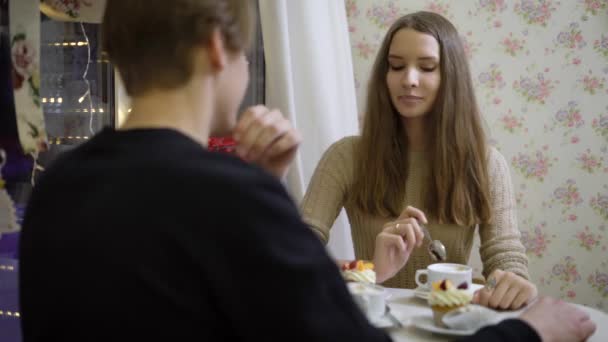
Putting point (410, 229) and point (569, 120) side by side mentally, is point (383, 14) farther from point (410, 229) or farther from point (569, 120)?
point (410, 229)

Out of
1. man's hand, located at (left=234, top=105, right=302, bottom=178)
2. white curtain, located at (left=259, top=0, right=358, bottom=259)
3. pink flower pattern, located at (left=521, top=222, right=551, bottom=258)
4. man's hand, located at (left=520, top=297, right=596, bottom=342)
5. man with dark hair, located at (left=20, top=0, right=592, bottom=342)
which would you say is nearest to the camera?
man with dark hair, located at (left=20, top=0, right=592, bottom=342)

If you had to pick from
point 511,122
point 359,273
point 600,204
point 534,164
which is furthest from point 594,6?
point 359,273

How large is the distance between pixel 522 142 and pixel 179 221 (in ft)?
6.79

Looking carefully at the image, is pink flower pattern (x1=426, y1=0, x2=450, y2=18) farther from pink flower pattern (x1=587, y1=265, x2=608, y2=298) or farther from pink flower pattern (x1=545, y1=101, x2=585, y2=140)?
pink flower pattern (x1=587, y1=265, x2=608, y2=298)

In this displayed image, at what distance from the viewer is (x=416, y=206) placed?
173cm

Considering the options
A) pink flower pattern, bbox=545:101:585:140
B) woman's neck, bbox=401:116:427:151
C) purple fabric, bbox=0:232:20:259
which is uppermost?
pink flower pattern, bbox=545:101:585:140

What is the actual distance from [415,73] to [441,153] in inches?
10.0

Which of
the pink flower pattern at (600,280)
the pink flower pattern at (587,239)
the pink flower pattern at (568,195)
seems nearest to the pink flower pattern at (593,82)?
the pink flower pattern at (568,195)

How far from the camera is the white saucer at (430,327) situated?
92 centimetres

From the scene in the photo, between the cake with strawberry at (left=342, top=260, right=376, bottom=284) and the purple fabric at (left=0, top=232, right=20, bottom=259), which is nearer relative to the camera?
the cake with strawberry at (left=342, top=260, right=376, bottom=284)

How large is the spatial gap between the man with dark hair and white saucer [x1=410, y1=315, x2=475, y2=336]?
0.35 m

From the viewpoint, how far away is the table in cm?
93

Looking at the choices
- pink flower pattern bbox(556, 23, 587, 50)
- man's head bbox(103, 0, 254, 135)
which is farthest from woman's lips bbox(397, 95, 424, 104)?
man's head bbox(103, 0, 254, 135)

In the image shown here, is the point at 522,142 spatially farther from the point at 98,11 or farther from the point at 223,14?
the point at 223,14
